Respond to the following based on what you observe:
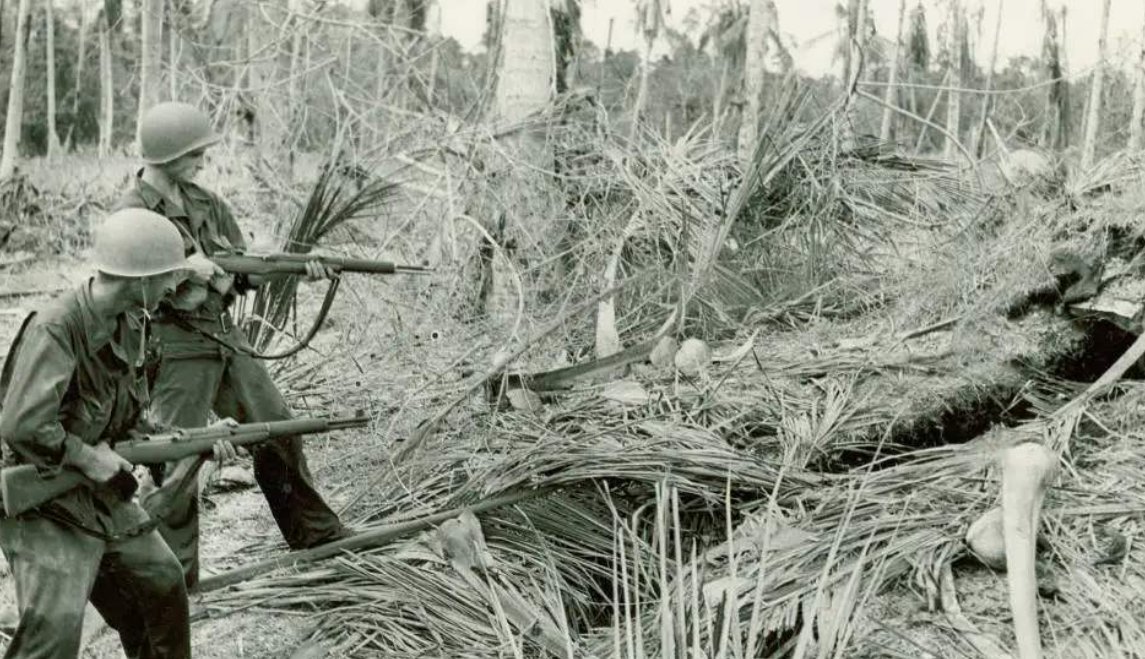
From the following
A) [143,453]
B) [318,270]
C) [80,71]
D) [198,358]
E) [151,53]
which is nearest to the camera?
[143,453]

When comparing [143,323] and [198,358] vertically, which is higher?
[143,323]

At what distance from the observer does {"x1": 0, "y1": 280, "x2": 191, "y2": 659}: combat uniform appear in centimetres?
293

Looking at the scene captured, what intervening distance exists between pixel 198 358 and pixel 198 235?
1.55 ft

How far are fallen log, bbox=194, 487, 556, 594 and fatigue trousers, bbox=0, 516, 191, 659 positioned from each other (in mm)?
935

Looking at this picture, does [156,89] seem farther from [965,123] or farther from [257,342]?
[965,123]

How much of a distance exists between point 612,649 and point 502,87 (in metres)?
4.68

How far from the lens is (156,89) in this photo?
36.8 ft

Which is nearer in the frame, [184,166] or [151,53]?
[184,166]

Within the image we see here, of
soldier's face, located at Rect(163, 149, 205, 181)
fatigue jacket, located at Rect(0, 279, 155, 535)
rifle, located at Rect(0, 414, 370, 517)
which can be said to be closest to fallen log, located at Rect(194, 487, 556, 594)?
rifle, located at Rect(0, 414, 370, 517)

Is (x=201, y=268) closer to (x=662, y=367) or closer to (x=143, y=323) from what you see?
(x=143, y=323)

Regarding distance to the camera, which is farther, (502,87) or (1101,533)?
(502,87)

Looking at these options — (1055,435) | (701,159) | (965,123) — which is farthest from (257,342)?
(965,123)

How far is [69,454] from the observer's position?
118 inches

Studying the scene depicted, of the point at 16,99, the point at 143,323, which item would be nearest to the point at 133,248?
the point at 143,323
